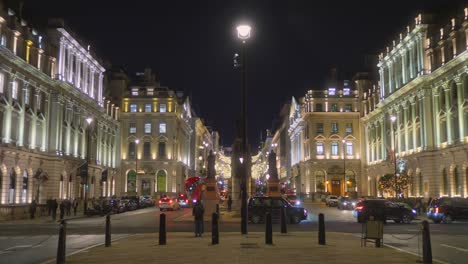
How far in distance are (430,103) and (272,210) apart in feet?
126

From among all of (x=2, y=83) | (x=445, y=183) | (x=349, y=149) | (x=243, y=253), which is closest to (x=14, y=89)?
(x=2, y=83)

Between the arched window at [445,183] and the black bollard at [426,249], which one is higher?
the arched window at [445,183]

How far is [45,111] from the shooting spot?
6309cm

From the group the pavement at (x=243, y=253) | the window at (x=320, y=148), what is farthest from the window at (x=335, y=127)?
the pavement at (x=243, y=253)

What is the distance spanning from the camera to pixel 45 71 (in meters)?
62.6

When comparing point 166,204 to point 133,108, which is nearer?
point 166,204

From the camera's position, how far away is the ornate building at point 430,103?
58.3 metres

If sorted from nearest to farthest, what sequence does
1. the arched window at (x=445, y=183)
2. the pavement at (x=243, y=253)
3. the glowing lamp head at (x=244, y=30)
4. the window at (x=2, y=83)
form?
the pavement at (x=243, y=253) < the glowing lamp head at (x=244, y=30) < the window at (x=2, y=83) < the arched window at (x=445, y=183)

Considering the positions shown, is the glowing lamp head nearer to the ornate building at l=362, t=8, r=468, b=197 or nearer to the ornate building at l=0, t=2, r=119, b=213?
the ornate building at l=0, t=2, r=119, b=213

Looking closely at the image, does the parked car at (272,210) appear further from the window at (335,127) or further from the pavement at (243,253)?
the window at (335,127)

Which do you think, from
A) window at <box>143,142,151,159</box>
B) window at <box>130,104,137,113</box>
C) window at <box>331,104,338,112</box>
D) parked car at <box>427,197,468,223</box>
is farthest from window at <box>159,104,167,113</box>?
parked car at <box>427,197,468,223</box>

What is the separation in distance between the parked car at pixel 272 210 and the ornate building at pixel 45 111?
22401mm

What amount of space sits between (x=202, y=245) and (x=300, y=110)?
103m

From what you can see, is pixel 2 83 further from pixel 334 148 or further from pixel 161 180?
pixel 334 148
